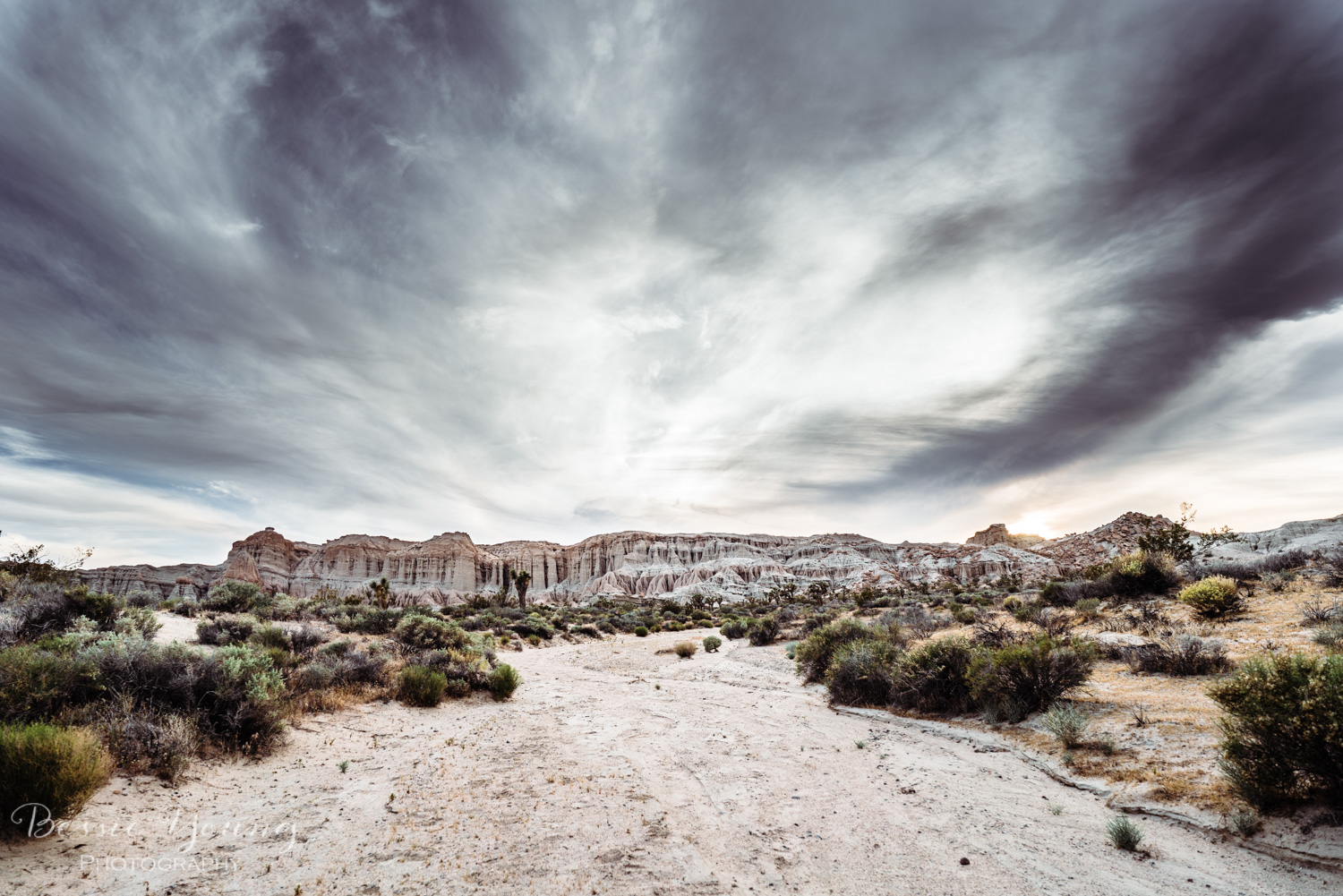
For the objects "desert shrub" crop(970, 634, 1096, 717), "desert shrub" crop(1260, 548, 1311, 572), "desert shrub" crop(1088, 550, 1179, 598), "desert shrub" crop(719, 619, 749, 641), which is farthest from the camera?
"desert shrub" crop(719, 619, 749, 641)

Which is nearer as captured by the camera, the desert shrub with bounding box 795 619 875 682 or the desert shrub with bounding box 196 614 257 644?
the desert shrub with bounding box 196 614 257 644

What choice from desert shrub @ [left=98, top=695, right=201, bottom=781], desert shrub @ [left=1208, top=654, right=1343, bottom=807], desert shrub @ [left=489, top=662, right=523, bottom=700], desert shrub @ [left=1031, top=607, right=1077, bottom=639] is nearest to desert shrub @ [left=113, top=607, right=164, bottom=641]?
desert shrub @ [left=98, top=695, right=201, bottom=781]

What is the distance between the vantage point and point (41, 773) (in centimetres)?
446

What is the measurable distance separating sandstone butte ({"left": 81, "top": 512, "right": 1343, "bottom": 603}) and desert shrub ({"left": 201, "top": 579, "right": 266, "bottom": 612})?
2206 inches

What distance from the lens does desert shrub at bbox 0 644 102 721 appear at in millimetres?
5781

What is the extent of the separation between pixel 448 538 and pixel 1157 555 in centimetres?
12350

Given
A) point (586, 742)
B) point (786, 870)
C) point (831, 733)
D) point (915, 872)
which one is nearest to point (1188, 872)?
point (915, 872)

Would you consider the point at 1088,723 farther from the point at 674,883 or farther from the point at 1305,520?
the point at 1305,520

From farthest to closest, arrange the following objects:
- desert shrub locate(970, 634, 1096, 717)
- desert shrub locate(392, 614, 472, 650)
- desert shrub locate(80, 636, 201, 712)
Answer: desert shrub locate(392, 614, 472, 650), desert shrub locate(970, 634, 1096, 717), desert shrub locate(80, 636, 201, 712)

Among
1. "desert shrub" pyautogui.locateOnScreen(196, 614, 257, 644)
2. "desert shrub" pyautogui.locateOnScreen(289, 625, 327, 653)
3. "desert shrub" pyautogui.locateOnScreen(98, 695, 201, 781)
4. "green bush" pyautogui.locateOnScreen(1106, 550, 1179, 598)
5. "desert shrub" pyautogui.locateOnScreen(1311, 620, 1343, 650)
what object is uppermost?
"green bush" pyautogui.locateOnScreen(1106, 550, 1179, 598)

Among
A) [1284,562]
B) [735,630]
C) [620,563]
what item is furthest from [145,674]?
[620,563]

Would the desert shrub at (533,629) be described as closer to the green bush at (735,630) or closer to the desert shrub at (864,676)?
the green bush at (735,630)

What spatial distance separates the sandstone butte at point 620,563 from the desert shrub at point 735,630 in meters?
43.3

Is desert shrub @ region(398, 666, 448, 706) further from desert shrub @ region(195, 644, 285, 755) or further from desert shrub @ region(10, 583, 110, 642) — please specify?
desert shrub @ region(10, 583, 110, 642)
